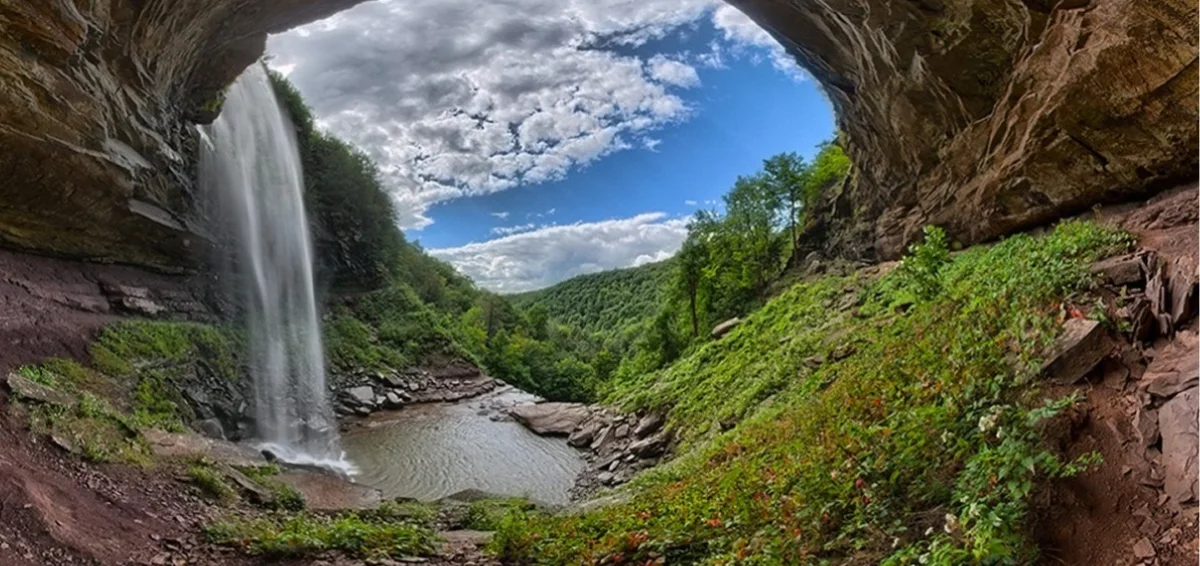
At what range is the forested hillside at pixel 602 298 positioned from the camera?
94938 millimetres

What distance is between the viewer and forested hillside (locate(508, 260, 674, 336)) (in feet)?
311

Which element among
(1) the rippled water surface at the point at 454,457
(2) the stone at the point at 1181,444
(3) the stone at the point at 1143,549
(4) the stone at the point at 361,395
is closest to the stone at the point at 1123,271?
(2) the stone at the point at 1181,444

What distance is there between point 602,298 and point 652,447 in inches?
3703

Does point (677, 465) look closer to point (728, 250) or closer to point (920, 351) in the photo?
point (920, 351)

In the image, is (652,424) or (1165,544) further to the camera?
(652,424)

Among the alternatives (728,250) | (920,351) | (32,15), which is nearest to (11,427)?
(32,15)

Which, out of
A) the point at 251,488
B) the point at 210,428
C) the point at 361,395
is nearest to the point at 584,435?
the point at 361,395

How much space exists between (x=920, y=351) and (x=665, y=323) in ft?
86.7

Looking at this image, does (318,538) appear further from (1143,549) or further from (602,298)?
(602,298)

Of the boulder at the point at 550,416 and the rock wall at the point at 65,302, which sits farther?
the boulder at the point at 550,416

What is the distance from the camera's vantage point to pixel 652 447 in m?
15.9

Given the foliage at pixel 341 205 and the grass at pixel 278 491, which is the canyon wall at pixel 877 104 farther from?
the foliage at pixel 341 205

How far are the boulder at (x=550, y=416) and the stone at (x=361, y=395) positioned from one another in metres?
6.17

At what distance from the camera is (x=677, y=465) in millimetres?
11266
